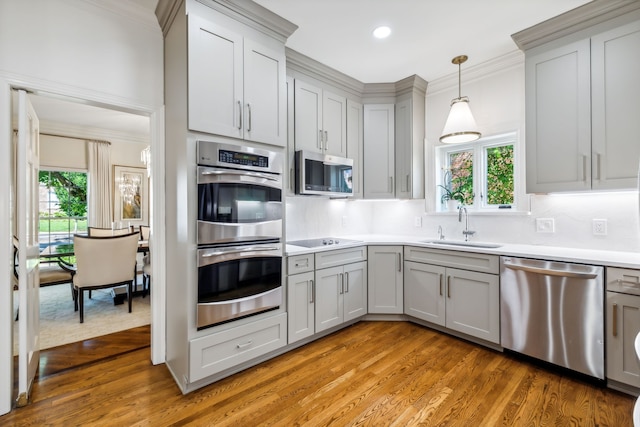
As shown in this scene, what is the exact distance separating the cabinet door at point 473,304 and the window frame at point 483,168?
2.77 feet

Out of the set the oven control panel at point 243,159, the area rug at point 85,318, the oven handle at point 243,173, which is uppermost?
the oven control panel at point 243,159

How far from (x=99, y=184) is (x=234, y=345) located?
505cm

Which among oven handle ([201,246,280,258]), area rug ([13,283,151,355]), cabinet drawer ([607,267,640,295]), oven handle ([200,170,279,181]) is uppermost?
oven handle ([200,170,279,181])

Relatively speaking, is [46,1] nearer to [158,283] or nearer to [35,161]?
[35,161]

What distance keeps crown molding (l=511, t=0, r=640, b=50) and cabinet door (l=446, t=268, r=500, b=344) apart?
2.03 meters

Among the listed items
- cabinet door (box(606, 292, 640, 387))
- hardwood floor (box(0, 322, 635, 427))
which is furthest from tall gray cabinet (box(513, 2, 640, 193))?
hardwood floor (box(0, 322, 635, 427))

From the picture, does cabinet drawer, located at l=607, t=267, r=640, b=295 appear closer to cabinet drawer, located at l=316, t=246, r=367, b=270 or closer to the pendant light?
the pendant light

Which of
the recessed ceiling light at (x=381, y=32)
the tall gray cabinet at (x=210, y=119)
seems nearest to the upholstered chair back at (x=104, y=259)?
the tall gray cabinet at (x=210, y=119)

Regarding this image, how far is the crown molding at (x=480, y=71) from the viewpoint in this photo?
2.84m

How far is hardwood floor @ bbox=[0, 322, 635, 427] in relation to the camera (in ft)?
5.62

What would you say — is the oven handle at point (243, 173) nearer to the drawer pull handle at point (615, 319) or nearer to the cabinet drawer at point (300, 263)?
the cabinet drawer at point (300, 263)

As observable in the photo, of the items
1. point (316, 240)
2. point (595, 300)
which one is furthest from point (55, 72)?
point (595, 300)

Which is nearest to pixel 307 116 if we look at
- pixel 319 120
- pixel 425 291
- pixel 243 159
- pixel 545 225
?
pixel 319 120

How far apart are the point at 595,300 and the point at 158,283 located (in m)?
3.23
